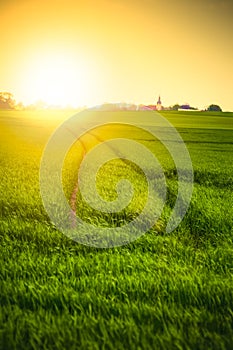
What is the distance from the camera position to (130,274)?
14.8 feet

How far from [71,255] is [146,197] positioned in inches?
125

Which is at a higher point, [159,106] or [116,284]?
[159,106]

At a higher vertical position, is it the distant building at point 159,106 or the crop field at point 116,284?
the distant building at point 159,106

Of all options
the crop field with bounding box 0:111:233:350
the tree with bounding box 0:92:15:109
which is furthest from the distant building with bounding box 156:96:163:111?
the crop field with bounding box 0:111:233:350

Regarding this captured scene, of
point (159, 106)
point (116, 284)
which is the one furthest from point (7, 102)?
point (116, 284)

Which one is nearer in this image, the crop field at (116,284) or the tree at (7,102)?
the crop field at (116,284)

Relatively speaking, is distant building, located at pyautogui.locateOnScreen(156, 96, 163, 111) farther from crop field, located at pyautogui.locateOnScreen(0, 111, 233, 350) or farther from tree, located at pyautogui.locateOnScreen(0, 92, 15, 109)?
crop field, located at pyautogui.locateOnScreen(0, 111, 233, 350)

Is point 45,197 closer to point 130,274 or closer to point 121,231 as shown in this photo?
point 121,231

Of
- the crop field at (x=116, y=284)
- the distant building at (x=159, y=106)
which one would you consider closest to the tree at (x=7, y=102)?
the distant building at (x=159, y=106)

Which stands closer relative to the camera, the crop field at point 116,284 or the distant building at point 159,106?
the crop field at point 116,284

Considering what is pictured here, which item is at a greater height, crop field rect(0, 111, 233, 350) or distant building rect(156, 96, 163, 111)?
distant building rect(156, 96, 163, 111)

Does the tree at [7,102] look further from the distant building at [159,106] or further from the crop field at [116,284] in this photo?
A: the crop field at [116,284]

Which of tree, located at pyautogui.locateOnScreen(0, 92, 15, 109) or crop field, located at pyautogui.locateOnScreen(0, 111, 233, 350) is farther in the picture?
tree, located at pyautogui.locateOnScreen(0, 92, 15, 109)

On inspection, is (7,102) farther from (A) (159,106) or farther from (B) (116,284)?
(B) (116,284)
